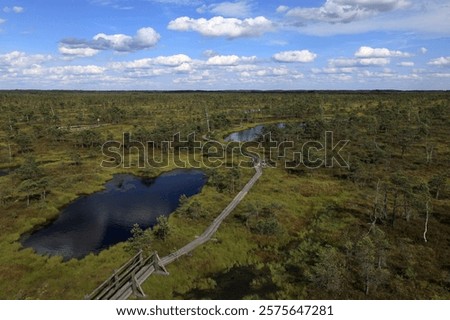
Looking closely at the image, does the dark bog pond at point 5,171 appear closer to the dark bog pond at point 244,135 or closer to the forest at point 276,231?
the forest at point 276,231

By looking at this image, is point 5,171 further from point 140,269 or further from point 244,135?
point 244,135

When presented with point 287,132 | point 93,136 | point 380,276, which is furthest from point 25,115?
point 380,276

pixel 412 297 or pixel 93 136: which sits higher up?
pixel 93 136

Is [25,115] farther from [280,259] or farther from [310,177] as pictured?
[280,259]

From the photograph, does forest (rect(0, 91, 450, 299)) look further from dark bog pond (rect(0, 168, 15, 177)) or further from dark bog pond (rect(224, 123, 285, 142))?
dark bog pond (rect(224, 123, 285, 142))

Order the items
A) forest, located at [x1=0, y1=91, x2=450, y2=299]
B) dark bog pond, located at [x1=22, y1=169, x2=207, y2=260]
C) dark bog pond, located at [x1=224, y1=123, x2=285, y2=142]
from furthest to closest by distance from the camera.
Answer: dark bog pond, located at [x1=224, y1=123, x2=285, y2=142] → dark bog pond, located at [x1=22, y1=169, x2=207, y2=260] → forest, located at [x1=0, y1=91, x2=450, y2=299]

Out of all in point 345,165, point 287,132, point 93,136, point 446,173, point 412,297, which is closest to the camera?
point 412,297

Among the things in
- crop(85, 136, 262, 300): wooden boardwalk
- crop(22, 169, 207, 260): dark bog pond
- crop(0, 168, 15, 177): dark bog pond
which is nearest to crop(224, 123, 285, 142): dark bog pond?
crop(22, 169, 207, 260): dark bog pond

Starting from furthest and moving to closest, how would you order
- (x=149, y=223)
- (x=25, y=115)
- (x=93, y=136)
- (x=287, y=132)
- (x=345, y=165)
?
(x=25, y=115) < (x=287, y=132) < (x=93, y=136) < (x=345, y=165) < (x=149, y=223)
